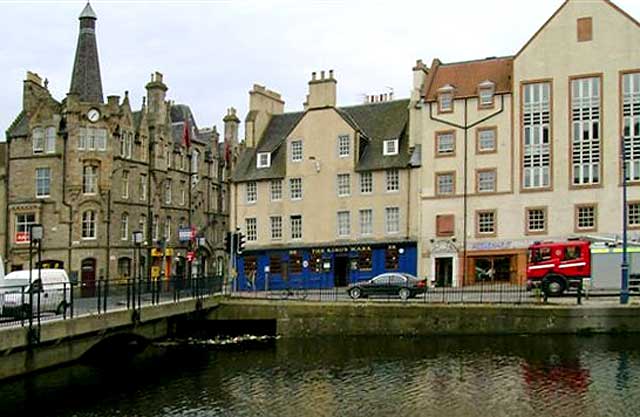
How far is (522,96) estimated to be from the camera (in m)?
62.5

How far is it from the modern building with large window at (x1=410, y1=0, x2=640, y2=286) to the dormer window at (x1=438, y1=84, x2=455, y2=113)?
0.07 m

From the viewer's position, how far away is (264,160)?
236ft

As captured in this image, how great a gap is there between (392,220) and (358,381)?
34753 millimetres

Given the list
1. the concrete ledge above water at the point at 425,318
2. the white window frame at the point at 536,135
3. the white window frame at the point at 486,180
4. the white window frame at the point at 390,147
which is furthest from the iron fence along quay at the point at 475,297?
the white window frame at the point at 390,147

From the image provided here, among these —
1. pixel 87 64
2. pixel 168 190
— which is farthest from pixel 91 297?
pixel 168 190

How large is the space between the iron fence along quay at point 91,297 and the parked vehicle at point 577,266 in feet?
59.4

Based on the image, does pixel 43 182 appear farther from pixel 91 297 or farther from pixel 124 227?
pixel 91 297

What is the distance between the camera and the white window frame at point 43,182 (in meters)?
68.4

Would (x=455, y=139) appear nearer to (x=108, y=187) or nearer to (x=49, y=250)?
(x=108, y=187)

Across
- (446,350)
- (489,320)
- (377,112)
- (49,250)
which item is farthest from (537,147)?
(49,250)

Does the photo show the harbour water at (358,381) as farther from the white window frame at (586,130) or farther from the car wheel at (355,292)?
the white window frame at (586,130)

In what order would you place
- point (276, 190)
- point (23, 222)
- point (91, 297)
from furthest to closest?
point (276, 190) < point (23, 222) < point (91, 297)

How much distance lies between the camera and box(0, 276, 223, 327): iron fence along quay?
1185 inches

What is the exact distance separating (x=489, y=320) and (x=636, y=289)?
10950 millimetres
